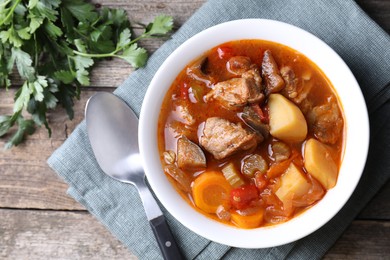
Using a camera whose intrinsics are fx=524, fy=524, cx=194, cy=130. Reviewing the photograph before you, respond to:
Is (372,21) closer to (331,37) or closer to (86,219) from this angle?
(331,37)

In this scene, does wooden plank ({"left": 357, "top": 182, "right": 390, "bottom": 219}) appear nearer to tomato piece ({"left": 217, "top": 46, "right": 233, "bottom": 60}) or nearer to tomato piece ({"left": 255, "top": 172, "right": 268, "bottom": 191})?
tomato piece ({"left": 255, "top": 172, "right": 268, "bottom": 191})

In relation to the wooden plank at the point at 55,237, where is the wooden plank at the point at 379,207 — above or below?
above

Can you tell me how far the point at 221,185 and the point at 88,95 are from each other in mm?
1163

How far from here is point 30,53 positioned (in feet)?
11.0

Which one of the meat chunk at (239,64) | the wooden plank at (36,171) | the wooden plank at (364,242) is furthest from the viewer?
the wooden plank at (36,171)

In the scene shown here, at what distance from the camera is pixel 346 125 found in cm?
281

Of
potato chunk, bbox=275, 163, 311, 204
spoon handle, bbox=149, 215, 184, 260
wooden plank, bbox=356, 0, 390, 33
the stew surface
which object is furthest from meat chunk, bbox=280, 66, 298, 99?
spoon handle, bbox=149, 215, 184, 260

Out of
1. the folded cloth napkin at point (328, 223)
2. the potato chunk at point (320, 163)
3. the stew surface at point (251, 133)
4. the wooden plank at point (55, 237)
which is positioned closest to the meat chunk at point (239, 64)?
the stew surface at point (251, 133)

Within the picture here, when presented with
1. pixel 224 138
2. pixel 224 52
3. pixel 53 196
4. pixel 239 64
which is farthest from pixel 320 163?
pixel 53 196

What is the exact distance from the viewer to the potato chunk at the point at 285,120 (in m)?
2.71

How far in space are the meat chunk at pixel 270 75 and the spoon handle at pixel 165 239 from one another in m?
1.00

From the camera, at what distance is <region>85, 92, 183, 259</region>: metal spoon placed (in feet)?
10.4

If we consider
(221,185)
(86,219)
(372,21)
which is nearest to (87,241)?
(86,219)

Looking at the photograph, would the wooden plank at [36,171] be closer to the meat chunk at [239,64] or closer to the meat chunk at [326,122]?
the meat chunk at [239,64]
